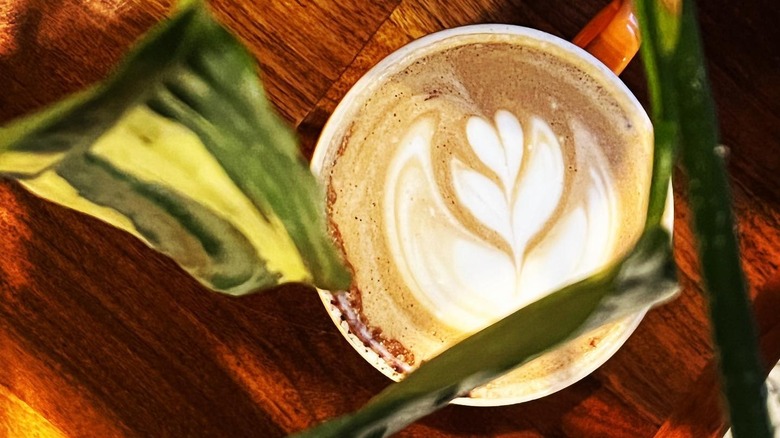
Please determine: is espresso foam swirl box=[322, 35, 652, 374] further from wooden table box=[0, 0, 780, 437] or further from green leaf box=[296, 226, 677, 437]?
green leaf box=[296, 226, 677, 437]

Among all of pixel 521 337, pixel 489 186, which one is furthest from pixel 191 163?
pixel 489 186

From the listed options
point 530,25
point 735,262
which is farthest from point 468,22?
point 735,262

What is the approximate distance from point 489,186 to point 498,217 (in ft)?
0.07

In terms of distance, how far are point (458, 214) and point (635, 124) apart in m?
0.14

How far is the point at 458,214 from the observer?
0.51 meters

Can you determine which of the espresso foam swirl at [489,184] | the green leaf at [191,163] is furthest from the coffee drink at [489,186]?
the green leaf at [191,163]

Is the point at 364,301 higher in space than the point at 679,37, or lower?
lower

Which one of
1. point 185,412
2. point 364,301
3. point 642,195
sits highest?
point 642,195

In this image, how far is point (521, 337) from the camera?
19 centimetres

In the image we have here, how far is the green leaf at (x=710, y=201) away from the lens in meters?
0.15

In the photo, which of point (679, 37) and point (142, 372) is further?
point (142, 372)

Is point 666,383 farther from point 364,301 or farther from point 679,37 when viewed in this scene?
point 679,37

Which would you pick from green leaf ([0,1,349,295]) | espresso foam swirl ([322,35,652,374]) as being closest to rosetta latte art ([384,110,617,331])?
espresso foam swirl ([322,35,652,374])

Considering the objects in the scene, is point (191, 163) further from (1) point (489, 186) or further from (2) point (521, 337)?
(1) point (489, 186)
